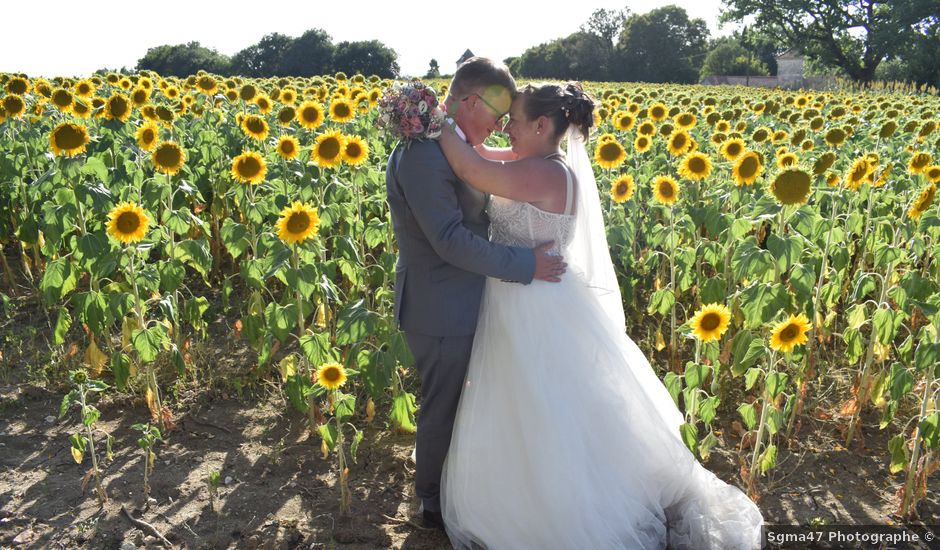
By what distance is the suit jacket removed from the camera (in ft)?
8.53

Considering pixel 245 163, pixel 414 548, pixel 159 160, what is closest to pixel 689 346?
pixel 414 548

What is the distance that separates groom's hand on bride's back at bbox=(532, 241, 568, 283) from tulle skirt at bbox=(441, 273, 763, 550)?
46 millimetres

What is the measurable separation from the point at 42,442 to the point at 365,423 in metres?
1.49

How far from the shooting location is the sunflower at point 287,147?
448 centimetres

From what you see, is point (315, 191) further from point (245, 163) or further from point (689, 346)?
point (689, 346)

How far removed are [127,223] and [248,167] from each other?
0.77 meters

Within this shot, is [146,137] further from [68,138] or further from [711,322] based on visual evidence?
[711,322]

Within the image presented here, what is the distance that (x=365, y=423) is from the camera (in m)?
3.97

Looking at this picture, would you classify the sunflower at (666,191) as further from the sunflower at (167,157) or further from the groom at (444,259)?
the sunflower at (167,157)

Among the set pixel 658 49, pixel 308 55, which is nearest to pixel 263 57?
pixel 308 55

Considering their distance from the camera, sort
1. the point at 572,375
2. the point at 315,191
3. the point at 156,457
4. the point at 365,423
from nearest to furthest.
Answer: the point at 572,375
the point at 156,457
the point at 365,423
the point at 315,191

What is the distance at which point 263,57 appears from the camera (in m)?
29.1

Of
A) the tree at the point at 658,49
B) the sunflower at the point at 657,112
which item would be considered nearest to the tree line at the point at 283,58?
the sunflower at the point at 657,112

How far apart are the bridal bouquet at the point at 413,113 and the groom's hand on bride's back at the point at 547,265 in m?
0.56
